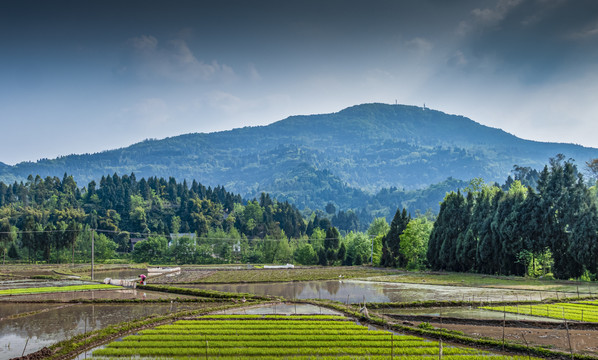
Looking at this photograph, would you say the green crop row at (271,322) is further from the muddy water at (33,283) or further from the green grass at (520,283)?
the muddy water at (33,283)

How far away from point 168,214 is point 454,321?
15816 centimetres

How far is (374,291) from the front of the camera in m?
53.9

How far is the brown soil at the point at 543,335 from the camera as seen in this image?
86.7ft

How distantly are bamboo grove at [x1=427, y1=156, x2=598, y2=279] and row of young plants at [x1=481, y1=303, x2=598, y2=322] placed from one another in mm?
25616

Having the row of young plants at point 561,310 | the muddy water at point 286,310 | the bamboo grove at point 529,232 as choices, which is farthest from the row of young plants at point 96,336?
the bamboo grove at point 529,232

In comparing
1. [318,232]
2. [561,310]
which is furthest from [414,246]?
[561,310]

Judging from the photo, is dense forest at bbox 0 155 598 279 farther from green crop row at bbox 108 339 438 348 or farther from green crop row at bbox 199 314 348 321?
green crop row at bbox 108 339 438 348

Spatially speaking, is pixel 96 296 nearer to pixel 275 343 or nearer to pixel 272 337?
pixel 272 337

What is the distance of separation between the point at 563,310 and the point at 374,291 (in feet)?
77.2

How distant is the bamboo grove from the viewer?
6291cm

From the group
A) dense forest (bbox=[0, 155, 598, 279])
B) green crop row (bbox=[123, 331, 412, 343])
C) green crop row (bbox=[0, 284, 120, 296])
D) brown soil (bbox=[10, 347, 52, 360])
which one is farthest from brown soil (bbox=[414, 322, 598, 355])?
green crop row (bbox=[0, 284, 120, 296])

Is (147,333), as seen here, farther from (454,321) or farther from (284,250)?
(284,250)

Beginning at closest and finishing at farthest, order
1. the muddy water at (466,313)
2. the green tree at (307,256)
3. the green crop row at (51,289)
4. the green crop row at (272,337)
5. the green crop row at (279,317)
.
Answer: the green crop row at (272,337) → the muddy water at (466,313) → the green crop row at (279,317) → the green crop row at (51,289) → the green tree at (307,256)

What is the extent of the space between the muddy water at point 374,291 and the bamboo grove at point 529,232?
17574 mm
